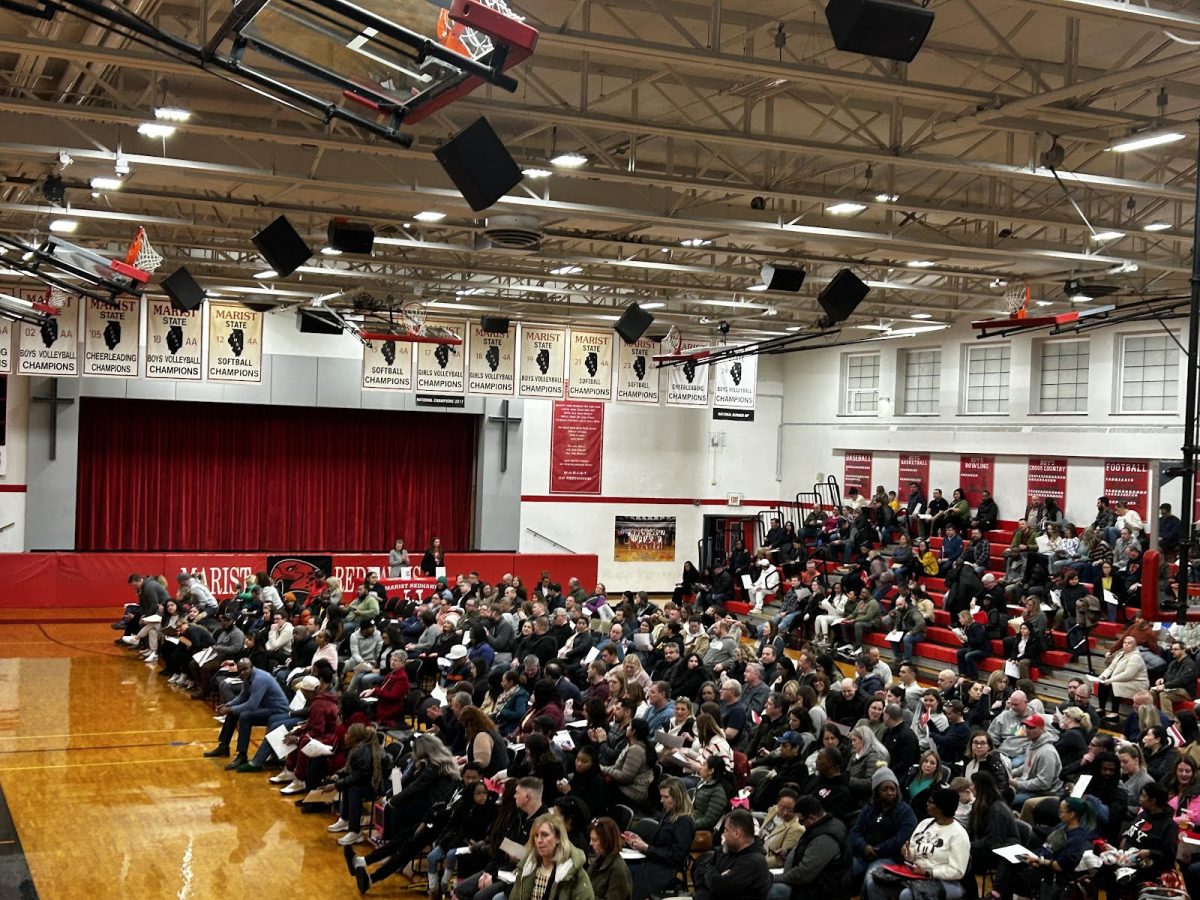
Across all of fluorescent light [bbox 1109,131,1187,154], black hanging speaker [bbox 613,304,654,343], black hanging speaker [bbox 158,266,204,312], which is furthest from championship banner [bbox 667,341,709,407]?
fluorescent light [bbox 1109,131,1187,154]

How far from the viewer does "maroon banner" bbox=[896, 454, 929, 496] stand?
25.7 m

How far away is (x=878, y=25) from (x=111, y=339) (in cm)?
1464

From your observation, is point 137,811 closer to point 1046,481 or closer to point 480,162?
point 480,162

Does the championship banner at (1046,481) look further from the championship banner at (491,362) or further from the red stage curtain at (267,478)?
the red stage curtain at (267,478)

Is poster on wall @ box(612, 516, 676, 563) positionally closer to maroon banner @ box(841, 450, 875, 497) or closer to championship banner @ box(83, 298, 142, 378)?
maroon banner @ box(841, 450, 875, 497)

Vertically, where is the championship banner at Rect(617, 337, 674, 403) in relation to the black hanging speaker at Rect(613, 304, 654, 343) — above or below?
below

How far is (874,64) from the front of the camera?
33.4 ft

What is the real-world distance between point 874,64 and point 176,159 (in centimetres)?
700

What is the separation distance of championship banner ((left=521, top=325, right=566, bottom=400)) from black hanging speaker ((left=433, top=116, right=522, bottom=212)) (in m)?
11.4

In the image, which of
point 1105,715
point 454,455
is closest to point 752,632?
point 1105,715

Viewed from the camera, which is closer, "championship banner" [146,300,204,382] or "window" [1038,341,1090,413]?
"championship banner" [146,300,204,382]

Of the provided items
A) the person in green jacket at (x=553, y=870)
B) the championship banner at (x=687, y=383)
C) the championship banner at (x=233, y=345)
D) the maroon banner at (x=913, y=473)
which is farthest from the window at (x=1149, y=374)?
the person in green jacket at (x=553, y=870)

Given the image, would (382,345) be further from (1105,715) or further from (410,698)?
(1105,715)

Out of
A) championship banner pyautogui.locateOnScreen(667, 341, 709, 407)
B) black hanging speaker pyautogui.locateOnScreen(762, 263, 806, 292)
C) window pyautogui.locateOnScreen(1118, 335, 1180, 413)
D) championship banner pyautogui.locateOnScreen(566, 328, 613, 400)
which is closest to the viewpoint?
black hanging speaker pyautogui.locateOnScreen(762, 263, 806, 292)
